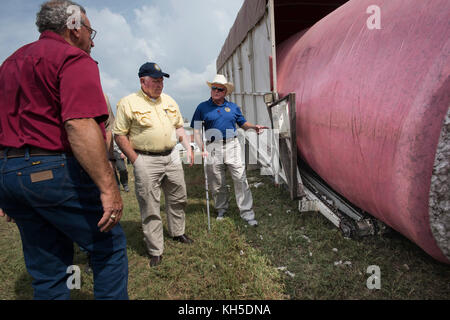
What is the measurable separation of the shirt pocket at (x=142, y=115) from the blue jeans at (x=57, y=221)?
1425 millimetres

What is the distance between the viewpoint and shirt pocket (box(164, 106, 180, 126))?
10.8 feet

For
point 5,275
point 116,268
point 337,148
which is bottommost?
point 5,275

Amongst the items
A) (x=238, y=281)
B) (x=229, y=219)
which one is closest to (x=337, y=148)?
(x=238, y=281)

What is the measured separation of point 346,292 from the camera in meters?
2.44

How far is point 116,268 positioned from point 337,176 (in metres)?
2.27

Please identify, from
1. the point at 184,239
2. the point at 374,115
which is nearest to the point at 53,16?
the point at 374,115

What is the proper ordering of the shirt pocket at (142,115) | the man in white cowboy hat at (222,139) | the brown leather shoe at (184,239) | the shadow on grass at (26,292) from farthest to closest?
the man in white cowboy hat at (222,139) < the brown leather shoe at (184,239) < the shirt pocket at (142,115) < the shadow on grass at (26,292)

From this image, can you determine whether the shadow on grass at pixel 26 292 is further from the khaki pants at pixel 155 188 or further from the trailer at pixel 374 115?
the trailer at pixel 374 115

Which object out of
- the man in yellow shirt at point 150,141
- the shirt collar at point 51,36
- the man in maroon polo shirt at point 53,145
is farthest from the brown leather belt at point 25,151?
the man in yellow shirt at point 150,141

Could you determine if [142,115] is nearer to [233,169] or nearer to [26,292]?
[233,169]

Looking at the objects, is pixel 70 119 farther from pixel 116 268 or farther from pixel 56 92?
pixel 116 268

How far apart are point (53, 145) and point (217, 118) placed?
2737 millimetres

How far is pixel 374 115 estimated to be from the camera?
2.08 m

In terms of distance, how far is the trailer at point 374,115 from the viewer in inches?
66.5
